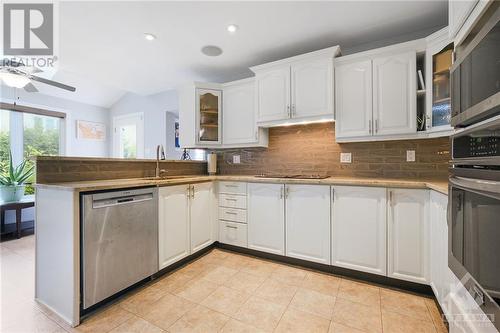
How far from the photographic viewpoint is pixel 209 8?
1925mm

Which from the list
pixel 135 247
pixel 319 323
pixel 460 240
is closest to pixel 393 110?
pixel 460 240

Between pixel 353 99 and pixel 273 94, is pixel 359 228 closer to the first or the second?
pixel 353 99

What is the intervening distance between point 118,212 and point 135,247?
13.2 inches

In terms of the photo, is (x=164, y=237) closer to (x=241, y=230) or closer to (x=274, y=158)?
(x=241, y=230)

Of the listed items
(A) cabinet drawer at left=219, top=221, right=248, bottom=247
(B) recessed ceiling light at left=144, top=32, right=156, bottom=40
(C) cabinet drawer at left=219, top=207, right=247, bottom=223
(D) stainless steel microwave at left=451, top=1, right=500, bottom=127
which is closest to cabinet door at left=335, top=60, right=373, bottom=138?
(D) stainless steel microwave at left=451, top=1, right=500, bottom=127

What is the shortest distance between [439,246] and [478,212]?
2.53 ft

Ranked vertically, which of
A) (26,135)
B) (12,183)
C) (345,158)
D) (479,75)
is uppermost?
(26,135)

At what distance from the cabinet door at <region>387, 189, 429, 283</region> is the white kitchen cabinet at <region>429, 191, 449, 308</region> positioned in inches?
3.3

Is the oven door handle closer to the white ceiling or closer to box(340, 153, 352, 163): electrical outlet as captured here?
box(340, 153, 352, 163): electrical outlet

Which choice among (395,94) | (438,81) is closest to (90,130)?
(395,94)

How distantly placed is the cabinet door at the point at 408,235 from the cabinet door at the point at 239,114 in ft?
5.56

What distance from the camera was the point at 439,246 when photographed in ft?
4.82

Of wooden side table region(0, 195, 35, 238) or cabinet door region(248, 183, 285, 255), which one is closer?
cabinet door region(248, 183, 285, 255)

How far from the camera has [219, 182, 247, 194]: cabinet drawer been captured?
2547 mm
